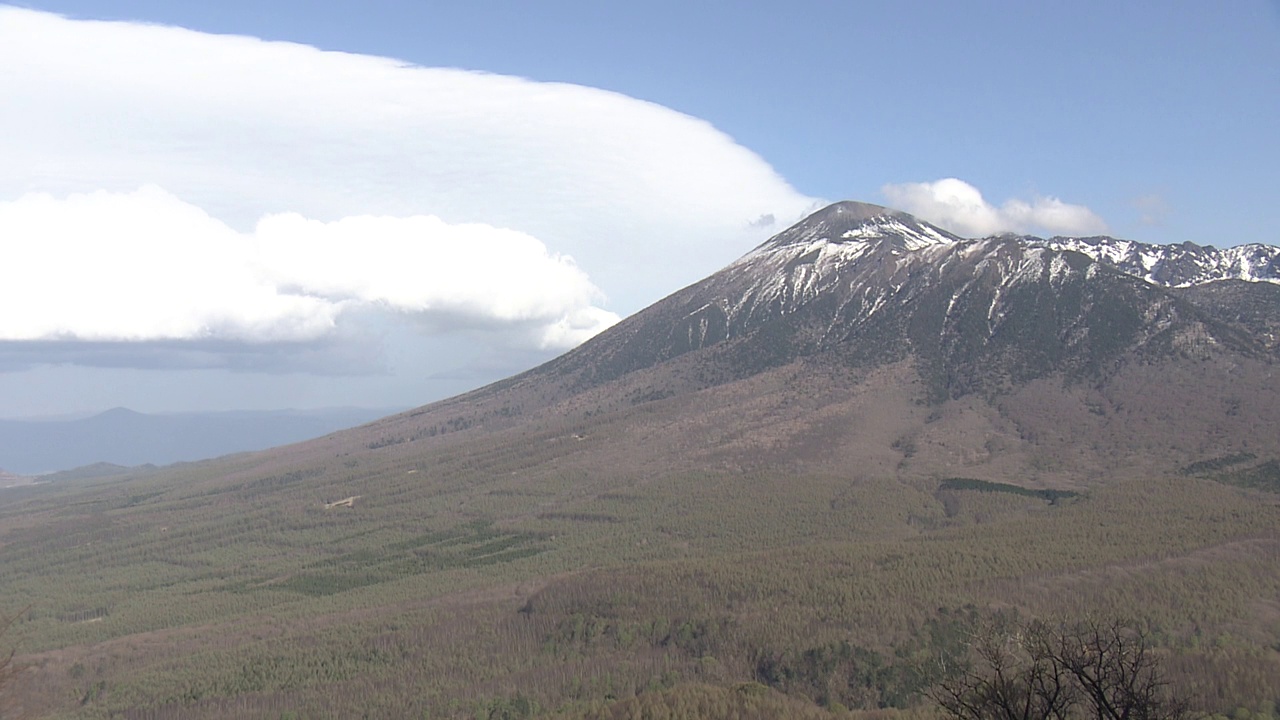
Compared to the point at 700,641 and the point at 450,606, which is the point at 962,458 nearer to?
the point at 700,641

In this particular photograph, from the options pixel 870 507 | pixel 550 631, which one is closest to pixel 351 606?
pixel 550 631

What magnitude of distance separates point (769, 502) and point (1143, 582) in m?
68.0

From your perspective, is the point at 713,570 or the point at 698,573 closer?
the point at 698,573

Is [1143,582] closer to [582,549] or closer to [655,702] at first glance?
[655,702]

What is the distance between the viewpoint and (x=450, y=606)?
120 metres

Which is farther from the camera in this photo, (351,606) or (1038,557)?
(351,606)

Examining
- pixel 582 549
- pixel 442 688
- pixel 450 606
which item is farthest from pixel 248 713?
pixel 582 549

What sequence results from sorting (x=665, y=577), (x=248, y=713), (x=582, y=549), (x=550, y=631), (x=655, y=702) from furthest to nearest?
(x=582, y=549), (x=665, y=577), (x=550, y=631), (x=248, y=713), (x=655, y=702)

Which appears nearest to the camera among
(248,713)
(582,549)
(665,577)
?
(248,713)

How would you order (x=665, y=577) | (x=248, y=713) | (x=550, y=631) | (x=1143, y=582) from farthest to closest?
(x=665, y=577), (x=550, y=631), (x=1143, y=582), (x=248, y=713)

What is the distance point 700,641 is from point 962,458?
9205 cm

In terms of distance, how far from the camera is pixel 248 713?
91.4 metres

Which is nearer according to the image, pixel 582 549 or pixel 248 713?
pixel 248 713

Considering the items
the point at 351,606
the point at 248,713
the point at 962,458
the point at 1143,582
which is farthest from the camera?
the point at 962,458
